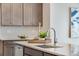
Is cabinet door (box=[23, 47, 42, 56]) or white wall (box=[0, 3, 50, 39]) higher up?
white wall (box=[0, 3, 50, 39])

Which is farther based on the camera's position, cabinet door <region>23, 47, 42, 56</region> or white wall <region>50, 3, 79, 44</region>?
white wall <region>50, 3, 79, 44</region>

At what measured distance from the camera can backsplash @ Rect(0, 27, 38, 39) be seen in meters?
1.51

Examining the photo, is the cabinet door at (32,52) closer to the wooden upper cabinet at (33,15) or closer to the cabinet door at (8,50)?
the cabinet door at (8,50)

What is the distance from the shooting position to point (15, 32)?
5.10 feet

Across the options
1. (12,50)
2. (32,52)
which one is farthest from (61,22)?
(12,50)

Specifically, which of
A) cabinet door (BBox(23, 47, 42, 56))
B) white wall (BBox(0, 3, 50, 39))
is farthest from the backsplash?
cabinet door (BBox(23, 47, 42, 56))

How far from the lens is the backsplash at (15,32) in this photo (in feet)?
4.95

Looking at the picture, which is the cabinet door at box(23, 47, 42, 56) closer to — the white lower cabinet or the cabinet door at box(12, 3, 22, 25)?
the white lower cabinet

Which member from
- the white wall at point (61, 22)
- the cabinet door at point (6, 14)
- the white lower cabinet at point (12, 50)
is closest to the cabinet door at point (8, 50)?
the white lower cabinet at point (12, 50)

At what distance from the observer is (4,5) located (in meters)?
1.41

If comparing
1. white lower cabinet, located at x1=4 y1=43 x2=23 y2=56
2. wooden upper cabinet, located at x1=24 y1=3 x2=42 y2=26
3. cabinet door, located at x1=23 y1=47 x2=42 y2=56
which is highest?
wooden upper cabinet, located at x1=24 y1=3 x2=42 y2=26

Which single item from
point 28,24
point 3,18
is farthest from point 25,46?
point 3,18

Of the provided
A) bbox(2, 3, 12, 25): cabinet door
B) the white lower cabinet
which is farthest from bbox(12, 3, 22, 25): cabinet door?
the white lower cabinet

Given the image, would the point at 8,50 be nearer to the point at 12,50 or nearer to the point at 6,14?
the point at 12,50
